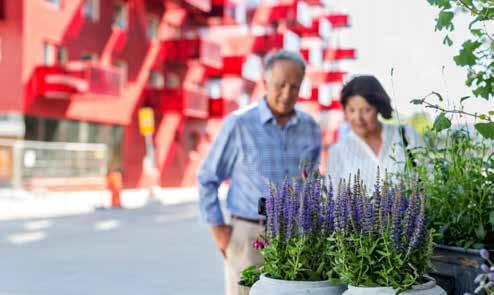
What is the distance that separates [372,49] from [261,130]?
1288 mm

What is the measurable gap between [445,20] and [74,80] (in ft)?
82.9

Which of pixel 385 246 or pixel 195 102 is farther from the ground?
pixel 195 102

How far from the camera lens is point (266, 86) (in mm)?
3861

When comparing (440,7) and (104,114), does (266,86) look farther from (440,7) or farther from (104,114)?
(104,114)

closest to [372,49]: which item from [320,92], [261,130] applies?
[261,130]

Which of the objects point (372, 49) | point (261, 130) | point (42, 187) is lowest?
point (42, 187)

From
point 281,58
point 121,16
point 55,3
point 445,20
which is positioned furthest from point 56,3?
point 445,20

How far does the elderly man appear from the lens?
150 inches

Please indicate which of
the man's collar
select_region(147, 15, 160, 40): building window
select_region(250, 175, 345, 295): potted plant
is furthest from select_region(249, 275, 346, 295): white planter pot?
select_region(147, 15, 160, 40): building window

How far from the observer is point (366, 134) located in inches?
140

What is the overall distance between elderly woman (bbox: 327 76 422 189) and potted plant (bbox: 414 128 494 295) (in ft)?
2.98

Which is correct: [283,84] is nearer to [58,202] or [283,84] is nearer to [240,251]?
[240,251]

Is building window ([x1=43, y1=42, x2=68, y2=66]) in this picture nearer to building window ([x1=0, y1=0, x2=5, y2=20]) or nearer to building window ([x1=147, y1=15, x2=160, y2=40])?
building window ([x1=0, y1=0, x2=5, y2=20])

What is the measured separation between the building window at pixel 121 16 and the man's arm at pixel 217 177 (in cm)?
2880
